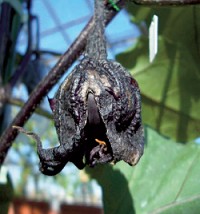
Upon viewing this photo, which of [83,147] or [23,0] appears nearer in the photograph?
[83,147]

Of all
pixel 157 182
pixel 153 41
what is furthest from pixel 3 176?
pixel 153 41

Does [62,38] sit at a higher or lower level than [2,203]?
lower

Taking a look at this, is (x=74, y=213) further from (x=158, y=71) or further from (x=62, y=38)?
(x=62, y=38)

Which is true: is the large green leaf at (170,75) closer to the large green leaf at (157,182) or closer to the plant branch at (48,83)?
the large green leaf at (157,182)

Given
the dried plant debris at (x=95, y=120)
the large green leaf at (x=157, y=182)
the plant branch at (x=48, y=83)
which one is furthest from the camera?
the large green leaf at (x=157, y=182)

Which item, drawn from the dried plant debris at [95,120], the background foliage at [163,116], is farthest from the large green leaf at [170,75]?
the dried plant debris at [95,120]

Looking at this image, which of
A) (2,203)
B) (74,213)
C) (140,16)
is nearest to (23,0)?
(140,16)

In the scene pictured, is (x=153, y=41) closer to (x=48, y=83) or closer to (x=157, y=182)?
(x=48, y=83)
